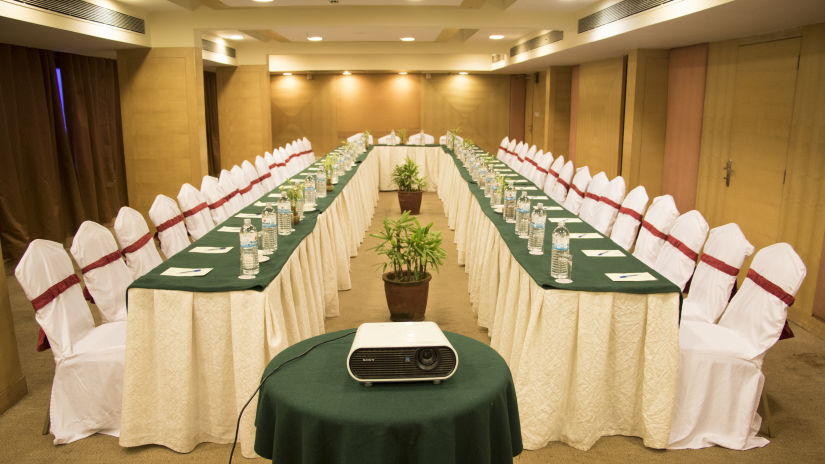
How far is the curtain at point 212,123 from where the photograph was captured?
14766 millimetres

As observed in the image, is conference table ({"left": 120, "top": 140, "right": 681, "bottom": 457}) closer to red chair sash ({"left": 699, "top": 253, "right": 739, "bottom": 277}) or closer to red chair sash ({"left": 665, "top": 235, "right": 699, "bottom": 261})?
red chair sash ({"left": 699, "top": 253, "right": 739, "bottom": 277})

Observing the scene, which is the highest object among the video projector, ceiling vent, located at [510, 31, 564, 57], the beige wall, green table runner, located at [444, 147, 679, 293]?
ceiling vent, located at [510, 31, 564, 57]

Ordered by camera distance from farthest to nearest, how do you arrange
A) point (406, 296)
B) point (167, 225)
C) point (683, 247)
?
point (406, 296), point (167, 225), point (683, 247)

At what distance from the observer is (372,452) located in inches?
66.0

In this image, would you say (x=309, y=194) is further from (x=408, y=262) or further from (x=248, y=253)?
(x=248, y=253)

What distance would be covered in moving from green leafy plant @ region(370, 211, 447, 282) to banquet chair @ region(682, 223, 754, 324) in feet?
5.56

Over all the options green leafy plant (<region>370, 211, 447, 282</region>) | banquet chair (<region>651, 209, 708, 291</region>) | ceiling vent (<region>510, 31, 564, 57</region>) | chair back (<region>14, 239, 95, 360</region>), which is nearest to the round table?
chair back (<region>14, 239, 95, 360</region>)

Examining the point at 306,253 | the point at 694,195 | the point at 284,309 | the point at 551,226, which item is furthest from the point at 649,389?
the point at 694,195

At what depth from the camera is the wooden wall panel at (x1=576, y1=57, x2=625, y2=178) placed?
385 inches

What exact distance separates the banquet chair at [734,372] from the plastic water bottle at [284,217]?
251 centimetres

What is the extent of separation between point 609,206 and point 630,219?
565 mm

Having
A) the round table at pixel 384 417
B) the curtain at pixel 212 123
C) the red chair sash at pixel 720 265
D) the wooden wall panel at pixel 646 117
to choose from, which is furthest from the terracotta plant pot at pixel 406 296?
the curtain at pixel 212 123

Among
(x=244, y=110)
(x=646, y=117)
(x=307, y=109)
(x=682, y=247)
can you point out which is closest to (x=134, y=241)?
(x=682, y=247)

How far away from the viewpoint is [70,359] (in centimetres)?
312
